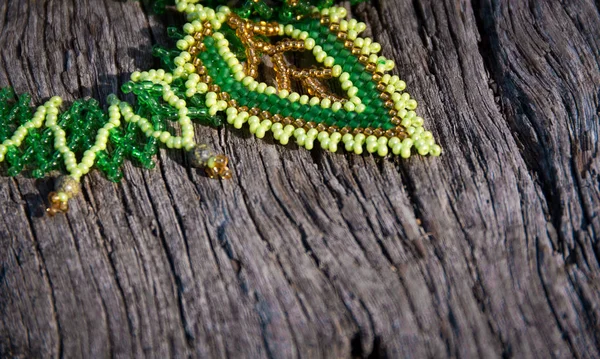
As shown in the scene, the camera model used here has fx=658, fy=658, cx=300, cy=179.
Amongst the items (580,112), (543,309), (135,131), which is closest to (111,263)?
(135,131)

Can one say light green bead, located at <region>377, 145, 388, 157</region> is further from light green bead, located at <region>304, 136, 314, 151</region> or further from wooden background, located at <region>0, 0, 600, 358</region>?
light green bead, located at <region>304, 136, 314, 151</region>

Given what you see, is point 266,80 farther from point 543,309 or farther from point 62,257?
point 543,309

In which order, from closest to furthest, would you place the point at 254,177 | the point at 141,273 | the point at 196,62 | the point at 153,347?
the point at 153,347, the point at 141,273, the point at 254,177, the point at 196,62

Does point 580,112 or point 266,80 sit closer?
point 580,112

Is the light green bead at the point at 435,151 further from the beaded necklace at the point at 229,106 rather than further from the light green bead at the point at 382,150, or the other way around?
the light green bead at the point at 382,150

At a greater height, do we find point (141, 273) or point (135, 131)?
point (135, 131)

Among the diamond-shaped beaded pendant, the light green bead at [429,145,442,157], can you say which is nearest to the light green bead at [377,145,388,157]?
the diamond-shaped beaded pendant

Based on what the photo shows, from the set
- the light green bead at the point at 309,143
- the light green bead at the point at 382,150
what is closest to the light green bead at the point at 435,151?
the light green bead at the point at 382,150
